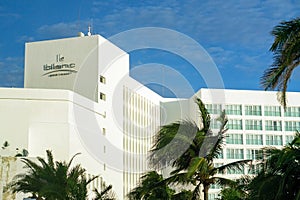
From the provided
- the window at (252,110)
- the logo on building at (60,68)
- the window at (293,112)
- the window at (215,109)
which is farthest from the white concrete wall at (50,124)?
the window at (293,112)

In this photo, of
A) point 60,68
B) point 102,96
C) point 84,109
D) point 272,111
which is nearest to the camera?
point 84,109

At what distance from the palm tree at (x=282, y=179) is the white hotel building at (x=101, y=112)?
1085cm

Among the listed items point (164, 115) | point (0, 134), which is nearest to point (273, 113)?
point (164, 115)

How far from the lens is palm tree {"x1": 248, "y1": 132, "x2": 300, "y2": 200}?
15.5 m

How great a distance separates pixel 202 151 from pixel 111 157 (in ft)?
130

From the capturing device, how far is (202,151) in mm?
24016

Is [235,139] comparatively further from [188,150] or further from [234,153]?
[188,150]

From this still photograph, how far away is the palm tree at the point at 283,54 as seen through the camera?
14463 millimetres

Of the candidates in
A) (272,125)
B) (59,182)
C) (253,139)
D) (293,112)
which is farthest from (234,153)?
(59,182)

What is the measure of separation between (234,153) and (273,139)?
6278 mm

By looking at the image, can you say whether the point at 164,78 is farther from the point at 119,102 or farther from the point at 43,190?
the point at 119,102

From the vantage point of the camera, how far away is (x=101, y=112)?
58.9 metres

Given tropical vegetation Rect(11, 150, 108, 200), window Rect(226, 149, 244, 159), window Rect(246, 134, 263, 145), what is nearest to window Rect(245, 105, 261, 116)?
window Rect(246, 134, 263, 145)

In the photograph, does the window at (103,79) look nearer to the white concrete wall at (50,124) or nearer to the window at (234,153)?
the white concrete wall at (50,124)
